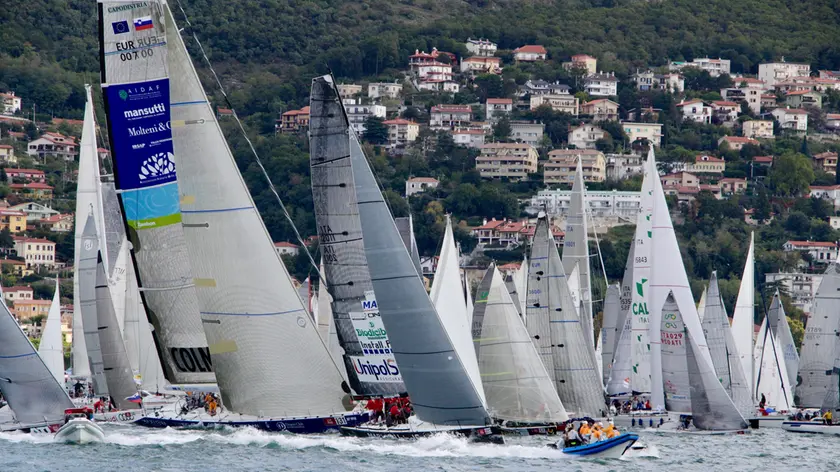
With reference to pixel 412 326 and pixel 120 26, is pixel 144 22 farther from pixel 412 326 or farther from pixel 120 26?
pixel 412 326

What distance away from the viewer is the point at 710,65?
157m

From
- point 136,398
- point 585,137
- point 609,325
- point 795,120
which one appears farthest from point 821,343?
point 795,120

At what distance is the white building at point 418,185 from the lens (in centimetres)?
11138

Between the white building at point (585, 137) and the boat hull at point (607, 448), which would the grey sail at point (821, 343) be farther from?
the white building at point (585, 137)

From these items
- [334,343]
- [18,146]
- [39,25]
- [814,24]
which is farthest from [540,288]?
[814,24]

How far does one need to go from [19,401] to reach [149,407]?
9.65 ft

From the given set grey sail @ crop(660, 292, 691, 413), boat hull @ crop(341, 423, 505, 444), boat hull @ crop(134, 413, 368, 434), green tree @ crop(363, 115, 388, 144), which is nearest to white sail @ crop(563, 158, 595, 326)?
grey sail @ crop(660, 292, 691, 413)

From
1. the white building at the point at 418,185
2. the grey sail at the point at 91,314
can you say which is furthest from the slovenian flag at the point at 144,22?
the white building at the point at 418,185

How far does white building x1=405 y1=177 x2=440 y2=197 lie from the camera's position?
111375mm

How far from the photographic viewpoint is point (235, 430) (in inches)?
904

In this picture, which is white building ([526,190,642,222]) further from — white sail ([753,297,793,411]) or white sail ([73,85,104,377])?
white sail ([73,85,104,377])

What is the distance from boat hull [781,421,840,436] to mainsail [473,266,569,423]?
26.5 ft

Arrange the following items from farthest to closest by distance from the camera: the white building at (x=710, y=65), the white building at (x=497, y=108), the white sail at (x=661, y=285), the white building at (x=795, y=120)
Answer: the white building at (x=710, y=65) < the white building at (x=497, y=108) < the white building at (x=795, y=120) < the white sail at (x=661, y=285)

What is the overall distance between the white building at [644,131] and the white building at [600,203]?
1849cm
